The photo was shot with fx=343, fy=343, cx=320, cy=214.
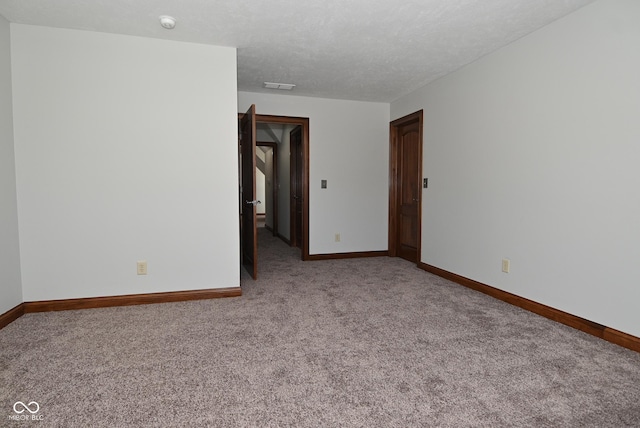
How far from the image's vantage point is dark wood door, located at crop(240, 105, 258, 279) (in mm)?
3592

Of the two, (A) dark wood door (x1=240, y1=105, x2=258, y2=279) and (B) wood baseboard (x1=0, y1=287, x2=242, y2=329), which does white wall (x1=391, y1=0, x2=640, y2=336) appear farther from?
(B) wood baseboard (x1=0, y1=287, x2=242, y2=329)

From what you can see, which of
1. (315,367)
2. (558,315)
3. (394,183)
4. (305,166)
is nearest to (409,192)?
(394,183)

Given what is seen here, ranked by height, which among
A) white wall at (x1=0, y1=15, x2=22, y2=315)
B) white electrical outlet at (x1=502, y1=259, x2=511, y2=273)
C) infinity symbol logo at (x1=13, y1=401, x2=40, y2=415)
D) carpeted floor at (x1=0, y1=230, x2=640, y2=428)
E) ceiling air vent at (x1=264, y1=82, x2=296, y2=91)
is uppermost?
ceiling air vent at (x1=264, y1=82, x2=296, y2=91)

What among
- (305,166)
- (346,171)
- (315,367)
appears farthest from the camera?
(346,171)

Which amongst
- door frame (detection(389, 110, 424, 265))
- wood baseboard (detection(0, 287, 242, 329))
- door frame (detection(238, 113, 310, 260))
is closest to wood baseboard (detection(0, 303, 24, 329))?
wood baseboard (detection(0, 287, 242, 329))

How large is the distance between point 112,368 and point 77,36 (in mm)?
2592

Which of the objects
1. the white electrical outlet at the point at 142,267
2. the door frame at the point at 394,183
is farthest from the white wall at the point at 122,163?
the door frame at the point at 394,183

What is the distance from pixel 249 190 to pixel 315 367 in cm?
232

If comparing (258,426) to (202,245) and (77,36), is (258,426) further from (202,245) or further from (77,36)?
(77,36)

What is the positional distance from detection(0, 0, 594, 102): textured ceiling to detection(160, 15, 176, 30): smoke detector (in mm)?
46

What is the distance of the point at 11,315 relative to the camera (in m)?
2.59

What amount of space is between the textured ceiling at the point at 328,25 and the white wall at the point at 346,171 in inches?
49.7

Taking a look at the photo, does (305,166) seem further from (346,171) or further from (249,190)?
(249,190)

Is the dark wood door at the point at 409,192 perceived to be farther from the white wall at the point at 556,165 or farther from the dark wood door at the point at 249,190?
the dark wood door at the point at 249,190
